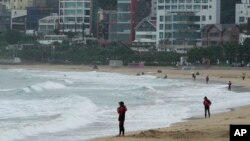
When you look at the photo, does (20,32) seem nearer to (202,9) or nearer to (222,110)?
(202,9)

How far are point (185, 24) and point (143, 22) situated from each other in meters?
6.63

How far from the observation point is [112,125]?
26688 millimetres

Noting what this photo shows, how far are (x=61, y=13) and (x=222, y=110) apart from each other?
8947 cm

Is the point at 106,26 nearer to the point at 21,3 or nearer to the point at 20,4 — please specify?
the point at 20,4

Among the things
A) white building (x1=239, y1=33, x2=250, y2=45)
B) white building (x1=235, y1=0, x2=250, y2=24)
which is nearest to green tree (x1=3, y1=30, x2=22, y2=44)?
white building (x1=235, y1=0, x2=250, y2=24)

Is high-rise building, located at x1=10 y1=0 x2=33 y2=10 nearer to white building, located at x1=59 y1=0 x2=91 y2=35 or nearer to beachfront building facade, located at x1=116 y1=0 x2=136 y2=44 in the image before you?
white building, located at x1=59 y1=0 x2=91 y2=35

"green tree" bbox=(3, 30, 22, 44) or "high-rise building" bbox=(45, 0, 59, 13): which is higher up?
"high-rise building" bbox=(45, 0, 59, 13)

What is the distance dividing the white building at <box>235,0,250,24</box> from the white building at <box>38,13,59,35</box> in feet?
108

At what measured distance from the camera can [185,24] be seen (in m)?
102

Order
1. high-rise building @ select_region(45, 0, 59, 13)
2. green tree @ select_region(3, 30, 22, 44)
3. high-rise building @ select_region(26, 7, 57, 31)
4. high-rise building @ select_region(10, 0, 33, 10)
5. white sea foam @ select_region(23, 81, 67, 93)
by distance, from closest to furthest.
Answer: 1. white sea foam @ select_region(23, 81, 67, 93)
2. green tree @ select_region(3, 30, 22, 44)
3. high-rise building @ select_region(26, 7, 57, 31)
4. high-rise building @ select_region(45, 0, 59, 13)
5. high-rise building @ select_region(10, 0, 33, 10)

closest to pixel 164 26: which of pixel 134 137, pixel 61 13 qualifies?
pixel 61 13

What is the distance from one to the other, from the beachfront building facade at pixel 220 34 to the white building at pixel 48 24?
3224cm

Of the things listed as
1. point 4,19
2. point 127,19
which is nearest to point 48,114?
point 127,19

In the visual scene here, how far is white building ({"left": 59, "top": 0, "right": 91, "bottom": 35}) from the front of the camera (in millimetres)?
118438
